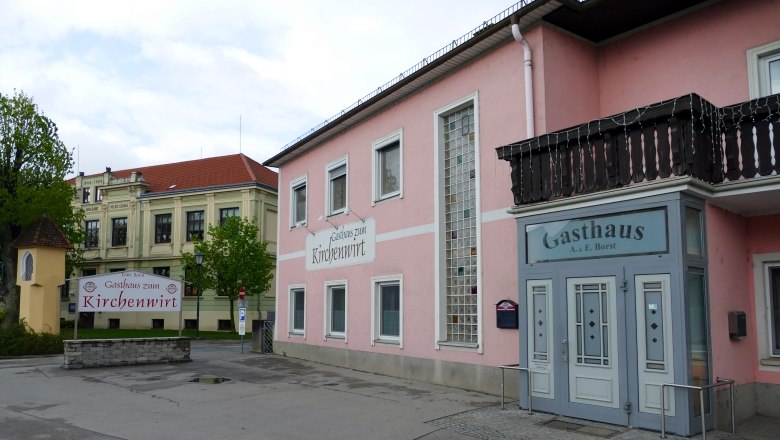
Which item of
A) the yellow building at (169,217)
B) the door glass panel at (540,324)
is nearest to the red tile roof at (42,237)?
the yellow building at (169,217)

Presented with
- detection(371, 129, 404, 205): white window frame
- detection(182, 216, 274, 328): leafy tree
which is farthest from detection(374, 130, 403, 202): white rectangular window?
detection(182, 216, 274, 328): leafy tree

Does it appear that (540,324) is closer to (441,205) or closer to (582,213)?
(582,213)

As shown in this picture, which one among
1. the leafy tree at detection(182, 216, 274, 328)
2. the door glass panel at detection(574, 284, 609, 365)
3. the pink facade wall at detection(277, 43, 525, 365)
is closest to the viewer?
the door glass panel at detection(574, 284, 609, 365)

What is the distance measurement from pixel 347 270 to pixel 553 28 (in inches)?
321

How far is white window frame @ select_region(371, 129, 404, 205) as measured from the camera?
14781 millimetres

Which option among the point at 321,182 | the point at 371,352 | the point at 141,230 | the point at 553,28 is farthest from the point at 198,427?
the point at 141,230

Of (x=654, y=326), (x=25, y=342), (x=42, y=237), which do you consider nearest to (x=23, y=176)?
(x=42, y=237)

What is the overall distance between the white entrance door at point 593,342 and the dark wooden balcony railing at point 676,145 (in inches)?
55.0

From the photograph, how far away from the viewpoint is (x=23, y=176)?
24.9 meters

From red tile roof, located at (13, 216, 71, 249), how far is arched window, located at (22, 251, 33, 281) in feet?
1.13

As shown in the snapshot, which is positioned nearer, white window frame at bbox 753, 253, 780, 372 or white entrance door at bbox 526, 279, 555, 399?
white window frame at bbox 753, 253, 780, 372

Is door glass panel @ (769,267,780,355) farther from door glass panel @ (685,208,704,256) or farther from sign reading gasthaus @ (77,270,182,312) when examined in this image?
sign reading gasthaus @ (77,270,182,312)

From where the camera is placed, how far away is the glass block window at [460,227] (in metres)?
12.7

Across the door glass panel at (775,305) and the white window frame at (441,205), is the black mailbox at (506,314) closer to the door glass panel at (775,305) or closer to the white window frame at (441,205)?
the white window frame at (441,205)
